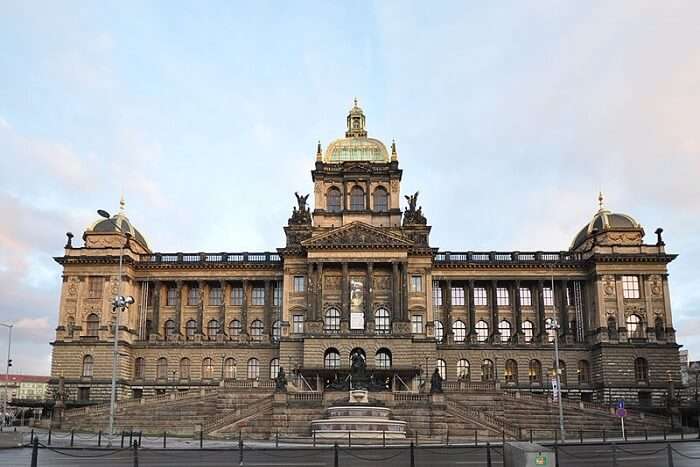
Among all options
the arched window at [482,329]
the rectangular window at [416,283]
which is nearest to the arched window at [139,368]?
the rectangular window at [416,283]

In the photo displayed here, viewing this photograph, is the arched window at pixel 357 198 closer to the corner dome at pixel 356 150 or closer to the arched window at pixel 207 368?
the corner dome at pixel 356 150

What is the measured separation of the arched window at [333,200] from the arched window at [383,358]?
742 inches

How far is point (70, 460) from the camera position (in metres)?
30.7

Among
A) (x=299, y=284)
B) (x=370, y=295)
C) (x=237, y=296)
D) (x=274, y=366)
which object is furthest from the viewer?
(x=237, y=296)

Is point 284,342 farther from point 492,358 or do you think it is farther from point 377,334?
point 492,358

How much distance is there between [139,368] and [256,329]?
13601 millimetres

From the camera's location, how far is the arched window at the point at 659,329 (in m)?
80.9

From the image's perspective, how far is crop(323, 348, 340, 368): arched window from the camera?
77.6 metres

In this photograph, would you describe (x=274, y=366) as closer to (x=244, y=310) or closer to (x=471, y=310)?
(x=244, y=310)

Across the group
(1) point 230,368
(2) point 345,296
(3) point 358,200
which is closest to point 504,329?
(2) point 345,296

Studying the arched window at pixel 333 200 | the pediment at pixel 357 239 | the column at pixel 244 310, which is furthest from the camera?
the arched window at pixel 333 200

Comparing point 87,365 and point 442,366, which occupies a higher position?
point 87,365

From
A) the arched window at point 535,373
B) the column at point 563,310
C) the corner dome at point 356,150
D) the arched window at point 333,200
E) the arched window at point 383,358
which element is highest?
the corner dome at point 356,150

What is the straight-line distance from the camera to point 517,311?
86.0 meters
